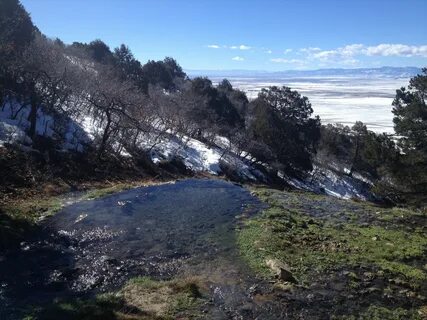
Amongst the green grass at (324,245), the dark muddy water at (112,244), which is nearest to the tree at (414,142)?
the green grass at (324,245)

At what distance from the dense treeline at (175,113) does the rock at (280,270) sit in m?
12.6

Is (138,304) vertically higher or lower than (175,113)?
lower

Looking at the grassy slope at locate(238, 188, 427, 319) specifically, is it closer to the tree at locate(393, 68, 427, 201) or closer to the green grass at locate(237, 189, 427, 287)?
the green grass at locate(237, 189, 427, 287)

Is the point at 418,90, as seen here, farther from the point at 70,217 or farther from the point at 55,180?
the point at 55,180

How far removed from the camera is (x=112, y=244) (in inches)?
690

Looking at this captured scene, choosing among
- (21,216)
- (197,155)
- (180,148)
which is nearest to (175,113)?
(180,148)

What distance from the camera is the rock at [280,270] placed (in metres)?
14.8

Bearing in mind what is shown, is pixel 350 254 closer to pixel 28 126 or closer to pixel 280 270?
pixel 280 270

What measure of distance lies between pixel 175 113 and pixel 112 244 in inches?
1218

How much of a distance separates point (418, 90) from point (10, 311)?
24238 mm

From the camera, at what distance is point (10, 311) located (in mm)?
11555

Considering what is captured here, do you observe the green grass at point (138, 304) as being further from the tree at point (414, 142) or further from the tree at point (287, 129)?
the tree at point (287, 129)

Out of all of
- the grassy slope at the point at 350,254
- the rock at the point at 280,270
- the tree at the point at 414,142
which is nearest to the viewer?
the grassy slope at the point at 350,254

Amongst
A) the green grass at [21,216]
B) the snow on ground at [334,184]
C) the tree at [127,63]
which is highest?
the tree at [127,63]
